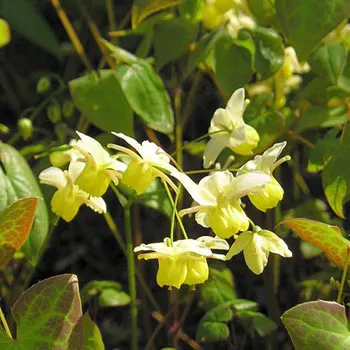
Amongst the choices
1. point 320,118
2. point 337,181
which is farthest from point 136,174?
point 320,118

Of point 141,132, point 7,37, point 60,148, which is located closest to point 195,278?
point 60,148

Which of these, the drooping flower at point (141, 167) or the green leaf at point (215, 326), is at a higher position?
the drooping flower at point (141, 167)

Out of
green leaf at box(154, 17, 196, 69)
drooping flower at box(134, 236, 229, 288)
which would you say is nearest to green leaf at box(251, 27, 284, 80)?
green leaf at box(154, 17, 196, 69)

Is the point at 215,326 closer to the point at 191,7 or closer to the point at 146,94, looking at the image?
the point at 146,94

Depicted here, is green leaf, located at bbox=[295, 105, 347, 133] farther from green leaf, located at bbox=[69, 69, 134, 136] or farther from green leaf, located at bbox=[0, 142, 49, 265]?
green leaf, located at bbox=[0, 142, 49, 265]

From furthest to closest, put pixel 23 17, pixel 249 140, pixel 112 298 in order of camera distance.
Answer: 1. pixel 23 17
2. pixel 112 298
3. pixel 249 140

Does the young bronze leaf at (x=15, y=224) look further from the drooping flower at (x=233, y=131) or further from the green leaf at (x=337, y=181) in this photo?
the green leaf at (x=337, y=181)

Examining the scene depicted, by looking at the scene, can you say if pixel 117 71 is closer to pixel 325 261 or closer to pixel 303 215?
pixel 303 215

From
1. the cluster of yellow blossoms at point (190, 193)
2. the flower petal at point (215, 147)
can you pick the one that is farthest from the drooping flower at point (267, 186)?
the flower petal at point (215, 147)
